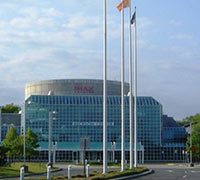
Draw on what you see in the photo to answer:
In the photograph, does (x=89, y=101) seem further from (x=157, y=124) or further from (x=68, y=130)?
(x=157, y=124)

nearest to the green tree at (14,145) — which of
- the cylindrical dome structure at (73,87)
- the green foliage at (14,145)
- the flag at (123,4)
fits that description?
the green foliage at (14,145)

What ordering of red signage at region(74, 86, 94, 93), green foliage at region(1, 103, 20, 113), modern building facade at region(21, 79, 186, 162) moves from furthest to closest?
green foliage at region(1, 103, 20, 113)
red signage at region(74, 86, 94, 93)
modern building facade at region(21, 79, 186, 162)

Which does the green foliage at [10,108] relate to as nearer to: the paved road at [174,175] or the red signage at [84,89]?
the red signage at [84,89]

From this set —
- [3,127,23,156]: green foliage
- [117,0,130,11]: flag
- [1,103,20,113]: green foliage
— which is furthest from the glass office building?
[117,0,130,11]: flag

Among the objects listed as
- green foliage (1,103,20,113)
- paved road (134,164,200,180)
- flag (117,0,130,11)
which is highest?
flag (117,0,130,11)

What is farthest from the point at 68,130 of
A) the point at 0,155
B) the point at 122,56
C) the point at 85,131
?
the point at 122,56

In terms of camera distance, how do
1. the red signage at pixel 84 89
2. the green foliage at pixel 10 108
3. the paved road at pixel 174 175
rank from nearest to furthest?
1. the paved road at pixel 174 175
2. the red signage at pixel 84 89
3. the green foliage at pixel 10 108

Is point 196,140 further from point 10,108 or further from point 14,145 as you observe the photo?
point 10,108

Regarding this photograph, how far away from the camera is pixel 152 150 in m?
99.6

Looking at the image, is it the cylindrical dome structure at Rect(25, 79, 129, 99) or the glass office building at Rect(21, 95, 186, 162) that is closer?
the glass office building at Rect(21, 95, 186, 162)

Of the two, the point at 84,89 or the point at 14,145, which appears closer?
the point at 14,145

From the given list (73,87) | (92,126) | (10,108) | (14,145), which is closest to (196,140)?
(92,126)

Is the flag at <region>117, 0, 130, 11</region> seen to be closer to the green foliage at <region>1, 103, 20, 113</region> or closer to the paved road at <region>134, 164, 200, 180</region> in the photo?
the paved road at <region>134, 164, 200, 180</region>

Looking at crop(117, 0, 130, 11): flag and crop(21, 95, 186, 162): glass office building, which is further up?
crop(117, 0, 130, 11): flag
